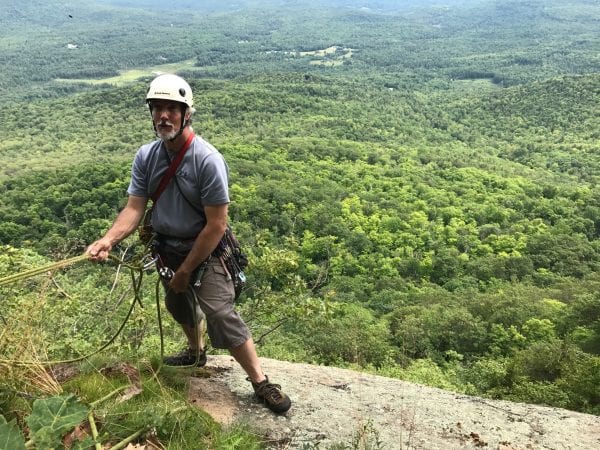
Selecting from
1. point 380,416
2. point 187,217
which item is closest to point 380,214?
point 380,416

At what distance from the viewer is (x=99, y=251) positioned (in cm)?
271

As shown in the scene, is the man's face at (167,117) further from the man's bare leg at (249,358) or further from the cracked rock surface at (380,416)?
the cracked rock surface at (380,416)

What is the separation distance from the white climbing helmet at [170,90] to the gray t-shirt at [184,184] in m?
0.24

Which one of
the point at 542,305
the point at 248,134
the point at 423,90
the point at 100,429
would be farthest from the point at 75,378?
the point at 423,90

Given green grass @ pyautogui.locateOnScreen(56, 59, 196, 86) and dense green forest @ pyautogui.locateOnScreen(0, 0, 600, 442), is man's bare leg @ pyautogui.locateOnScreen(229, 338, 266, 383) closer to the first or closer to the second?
dense green forest @ pyautogui.locateOnScreen(0, 0, 600, 442)

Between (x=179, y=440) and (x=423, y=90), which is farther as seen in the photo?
(x=423, y=90)

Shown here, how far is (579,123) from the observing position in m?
80.6

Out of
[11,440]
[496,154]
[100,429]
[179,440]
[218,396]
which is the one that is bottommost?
[496,154]

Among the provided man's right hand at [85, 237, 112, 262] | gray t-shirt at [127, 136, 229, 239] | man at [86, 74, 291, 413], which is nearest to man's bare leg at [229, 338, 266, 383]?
man at [86, 74, 291, 413]

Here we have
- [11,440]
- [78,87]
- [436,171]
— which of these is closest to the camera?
[11,440]

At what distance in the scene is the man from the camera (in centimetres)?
281

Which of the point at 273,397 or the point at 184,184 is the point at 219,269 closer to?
the point at 184,184

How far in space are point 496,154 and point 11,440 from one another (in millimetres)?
77549

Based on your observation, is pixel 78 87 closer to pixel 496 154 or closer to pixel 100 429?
pixel 496 154
